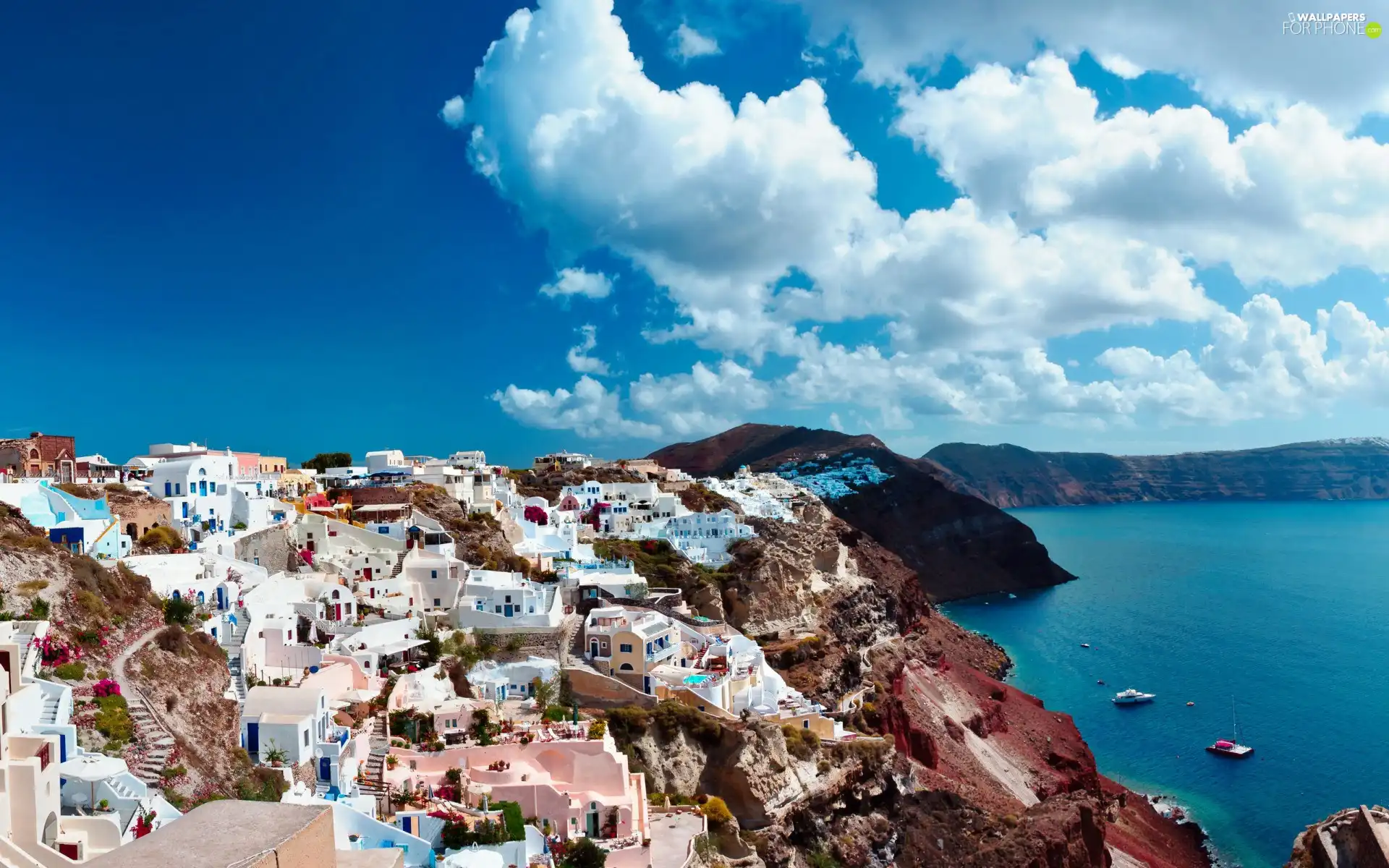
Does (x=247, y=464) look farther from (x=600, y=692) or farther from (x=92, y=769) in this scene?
(x=92, y=769)

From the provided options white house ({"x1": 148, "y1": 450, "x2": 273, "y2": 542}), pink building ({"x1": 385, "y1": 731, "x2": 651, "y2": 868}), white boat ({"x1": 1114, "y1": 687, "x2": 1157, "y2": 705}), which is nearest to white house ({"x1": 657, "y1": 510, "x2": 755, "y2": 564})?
white boat ({"x1": 1114, "y1": 687, "x2": 1157, "y2": 705})

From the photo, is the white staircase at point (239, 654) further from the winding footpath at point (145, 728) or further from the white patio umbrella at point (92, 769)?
the white patio umbrella at point (92, 769)

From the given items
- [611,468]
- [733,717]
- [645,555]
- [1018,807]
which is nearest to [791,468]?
[611,468]

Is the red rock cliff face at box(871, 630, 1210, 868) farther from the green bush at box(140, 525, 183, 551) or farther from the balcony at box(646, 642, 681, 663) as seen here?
the green bush at box(140, 525, 183, 551)

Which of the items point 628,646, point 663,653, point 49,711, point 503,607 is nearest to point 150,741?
point 49,711

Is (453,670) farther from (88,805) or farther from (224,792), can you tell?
(88,805)

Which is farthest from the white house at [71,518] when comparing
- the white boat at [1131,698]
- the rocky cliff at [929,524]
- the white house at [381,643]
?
the rocky cliff at [929,524]
